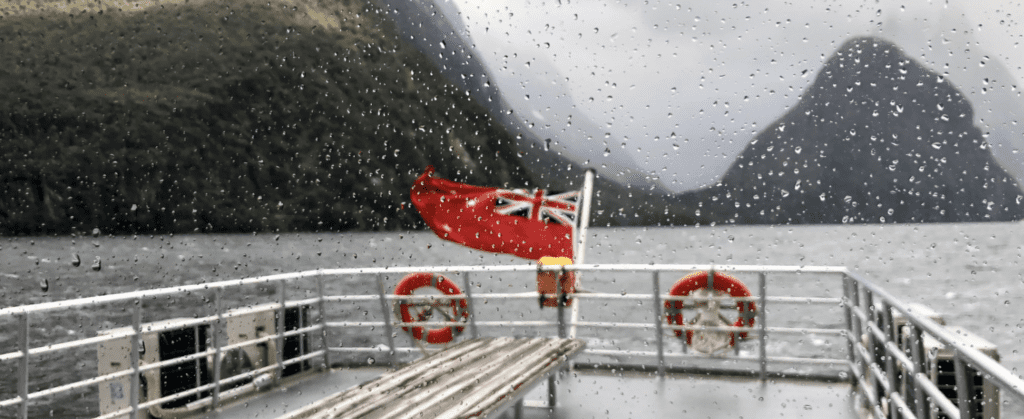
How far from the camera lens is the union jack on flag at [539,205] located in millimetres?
5934

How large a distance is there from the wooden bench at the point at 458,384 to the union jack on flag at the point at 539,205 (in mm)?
1905

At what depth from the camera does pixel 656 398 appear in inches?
178

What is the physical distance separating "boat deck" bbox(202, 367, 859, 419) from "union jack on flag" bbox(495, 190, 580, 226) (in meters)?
1.32

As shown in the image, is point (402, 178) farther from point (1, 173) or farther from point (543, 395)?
point (1, 173)

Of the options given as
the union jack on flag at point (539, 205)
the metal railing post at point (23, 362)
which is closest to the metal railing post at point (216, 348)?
the metal railing post at point (23, 362)

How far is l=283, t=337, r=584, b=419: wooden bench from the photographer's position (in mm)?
2549

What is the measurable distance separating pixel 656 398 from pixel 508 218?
1.99m

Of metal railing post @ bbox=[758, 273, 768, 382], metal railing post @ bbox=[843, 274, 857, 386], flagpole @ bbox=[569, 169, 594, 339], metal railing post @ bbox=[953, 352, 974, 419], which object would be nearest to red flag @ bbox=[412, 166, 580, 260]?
flagpole @ bbox=[569, 169, 594, 339]

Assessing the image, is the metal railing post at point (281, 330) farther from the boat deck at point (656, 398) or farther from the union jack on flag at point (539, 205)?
the union jack on flag at point (539, 205)

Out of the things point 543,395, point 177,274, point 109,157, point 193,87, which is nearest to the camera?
point 543,395

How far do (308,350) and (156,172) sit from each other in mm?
121825

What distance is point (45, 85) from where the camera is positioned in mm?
124250

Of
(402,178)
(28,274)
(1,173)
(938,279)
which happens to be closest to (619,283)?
(938,279)

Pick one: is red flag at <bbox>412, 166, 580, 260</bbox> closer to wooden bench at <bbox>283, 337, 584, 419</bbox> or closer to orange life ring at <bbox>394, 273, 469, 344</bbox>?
orange life ring at <bbox>394, 273, 469, 344</bbox>
